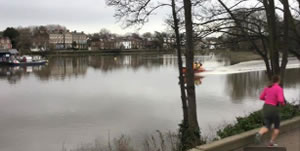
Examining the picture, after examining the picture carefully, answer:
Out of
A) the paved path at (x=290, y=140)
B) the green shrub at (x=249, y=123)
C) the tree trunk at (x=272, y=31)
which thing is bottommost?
the paved path at (x=290, y=140)

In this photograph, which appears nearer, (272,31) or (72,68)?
(272,31)

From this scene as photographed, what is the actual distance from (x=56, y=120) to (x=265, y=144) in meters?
→ 12.3

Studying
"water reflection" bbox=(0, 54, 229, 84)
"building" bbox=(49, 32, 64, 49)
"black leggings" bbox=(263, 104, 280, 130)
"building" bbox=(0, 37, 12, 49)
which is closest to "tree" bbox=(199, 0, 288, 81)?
"black leggings" bbox=(263, 104, 280, 130)

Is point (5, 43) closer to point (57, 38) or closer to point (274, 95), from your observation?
point (57, 38)

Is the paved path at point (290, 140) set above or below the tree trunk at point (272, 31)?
below

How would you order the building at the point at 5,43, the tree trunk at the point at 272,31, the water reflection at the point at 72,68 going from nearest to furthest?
1. the tree trunk at the point at 272,31
2. the water reflection at the point at 72,68
3. the building at the point at 5,43

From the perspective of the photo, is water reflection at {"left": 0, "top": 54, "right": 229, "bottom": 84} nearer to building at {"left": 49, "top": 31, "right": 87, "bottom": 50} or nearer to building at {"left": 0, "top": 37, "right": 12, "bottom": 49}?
building at {"left": 0, "top": 37, "right": 12, "bottom": 49}

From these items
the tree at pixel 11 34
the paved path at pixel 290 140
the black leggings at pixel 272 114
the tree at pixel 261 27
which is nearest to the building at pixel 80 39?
the tree at pixel 11 34

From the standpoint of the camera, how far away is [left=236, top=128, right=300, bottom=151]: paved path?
5562mm

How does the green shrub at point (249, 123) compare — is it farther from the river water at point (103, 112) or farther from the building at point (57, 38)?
the building at point (57, 38)

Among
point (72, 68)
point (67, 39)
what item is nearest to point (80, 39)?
point (67, 39)

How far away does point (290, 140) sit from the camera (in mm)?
5984

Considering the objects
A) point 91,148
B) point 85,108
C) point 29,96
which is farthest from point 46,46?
point 91,148

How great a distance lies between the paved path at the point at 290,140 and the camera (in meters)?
5.56
